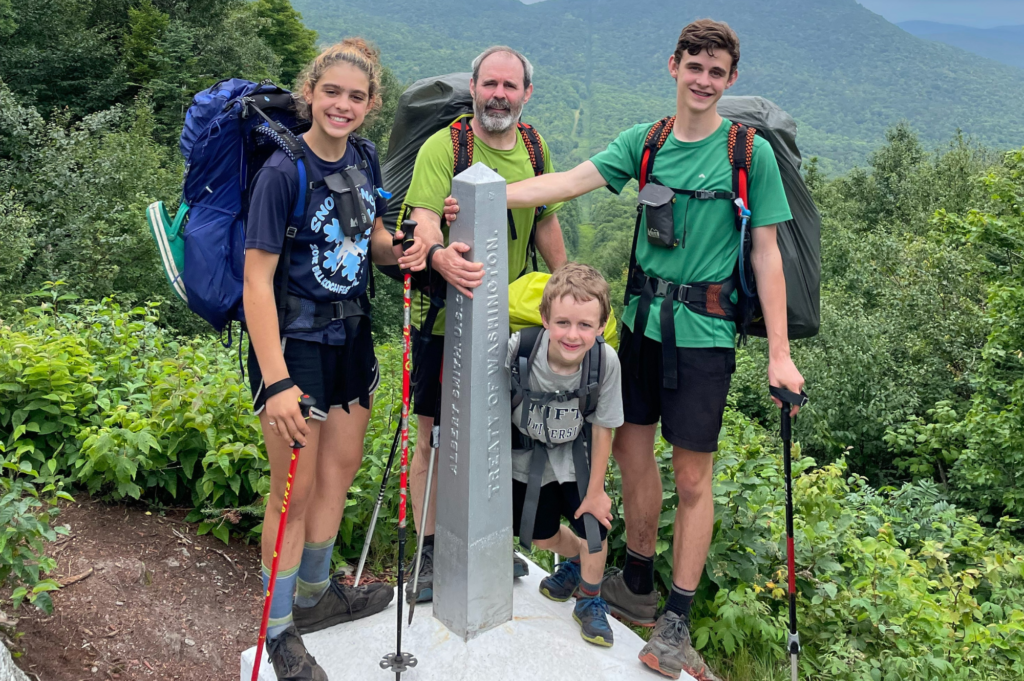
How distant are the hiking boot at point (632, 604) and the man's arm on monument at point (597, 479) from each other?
83cm

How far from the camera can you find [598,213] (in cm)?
9594

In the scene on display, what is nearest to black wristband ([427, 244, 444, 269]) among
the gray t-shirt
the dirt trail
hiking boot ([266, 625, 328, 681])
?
the gray t-shirt

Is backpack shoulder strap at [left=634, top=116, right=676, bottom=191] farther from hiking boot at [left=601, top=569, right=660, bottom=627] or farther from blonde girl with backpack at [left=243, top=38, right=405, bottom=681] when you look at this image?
hiking boot at [left=601, top=569, right=660, bottom=627]

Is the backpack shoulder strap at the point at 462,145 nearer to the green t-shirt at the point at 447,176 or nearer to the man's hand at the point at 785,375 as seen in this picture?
the green t-shirt at the point at 447,176

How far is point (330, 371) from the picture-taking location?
3.18m

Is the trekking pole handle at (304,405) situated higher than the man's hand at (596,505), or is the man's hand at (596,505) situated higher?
the trekking pole handle at (304,405)

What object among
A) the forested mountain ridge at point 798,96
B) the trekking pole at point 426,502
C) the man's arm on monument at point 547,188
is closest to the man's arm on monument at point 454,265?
the man's arm on monument at point 547,188

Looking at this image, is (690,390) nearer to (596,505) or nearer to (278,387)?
(596,505)

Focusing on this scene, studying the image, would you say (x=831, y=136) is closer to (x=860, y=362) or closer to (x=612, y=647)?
(x=860, y=362)

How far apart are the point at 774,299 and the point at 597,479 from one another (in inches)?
41.2

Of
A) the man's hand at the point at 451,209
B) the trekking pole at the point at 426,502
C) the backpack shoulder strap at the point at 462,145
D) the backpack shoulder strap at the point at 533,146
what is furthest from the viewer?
the backpack shoulder strap at the point at 533,146

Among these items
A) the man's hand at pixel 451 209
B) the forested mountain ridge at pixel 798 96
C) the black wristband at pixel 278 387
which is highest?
the forested mountain ridge at pixel 798 96

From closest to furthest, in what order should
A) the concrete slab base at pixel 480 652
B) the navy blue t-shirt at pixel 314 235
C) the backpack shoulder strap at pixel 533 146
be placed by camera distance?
1. the navy blue t-shirt at pixel 314 235
2. the concrete slab base at pixel 480 652
3. the backpack shoulder strap at pixel 533 146

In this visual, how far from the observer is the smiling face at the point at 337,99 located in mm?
2961
